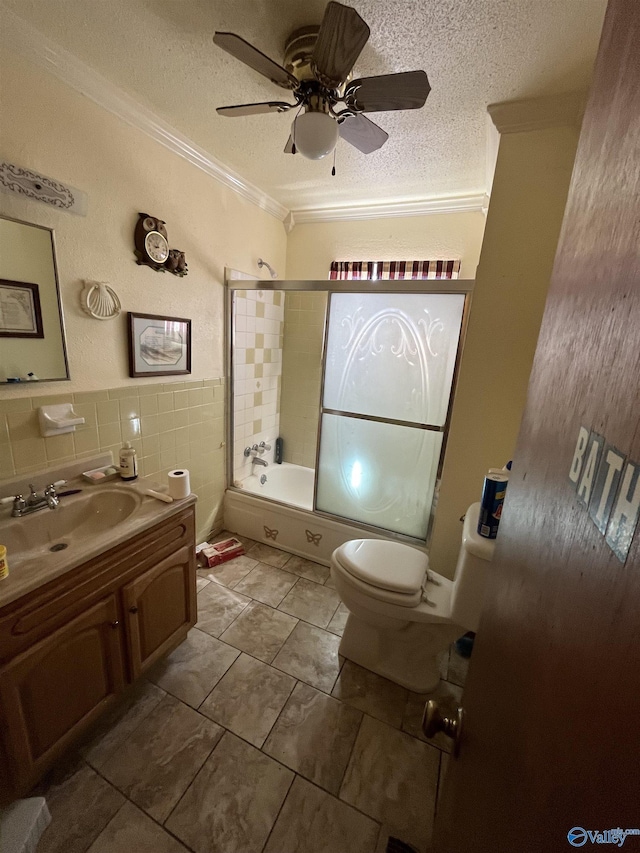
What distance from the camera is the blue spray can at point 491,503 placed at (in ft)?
3.57

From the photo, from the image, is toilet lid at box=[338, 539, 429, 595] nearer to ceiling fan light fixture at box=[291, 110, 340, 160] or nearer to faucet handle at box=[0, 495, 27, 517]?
A: faucet handle at box=[0, 495, 27, 517]

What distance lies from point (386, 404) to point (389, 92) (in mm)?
1342

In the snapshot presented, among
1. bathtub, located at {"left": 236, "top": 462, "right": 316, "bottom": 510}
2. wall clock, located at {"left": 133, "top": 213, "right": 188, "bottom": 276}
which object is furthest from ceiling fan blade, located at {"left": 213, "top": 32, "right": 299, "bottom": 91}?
bathtub, located at {"left": 236, "top": 462, "right": 316, "bottom": 510}

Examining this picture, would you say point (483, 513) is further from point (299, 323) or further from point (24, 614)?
point (299, 323)

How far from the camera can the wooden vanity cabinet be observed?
890 mm

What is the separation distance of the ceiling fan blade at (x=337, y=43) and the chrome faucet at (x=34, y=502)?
171 cm

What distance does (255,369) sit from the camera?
2588 millimetres

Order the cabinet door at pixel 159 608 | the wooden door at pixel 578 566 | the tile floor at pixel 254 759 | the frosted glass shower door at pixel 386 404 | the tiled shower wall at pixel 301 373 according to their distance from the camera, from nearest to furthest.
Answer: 1. the wooden door at pixel 578 566
2. the tile floor at pixel 254 759
3. the cabinet door at pixel 159 608
4. the frosted glass shower door at pixel 386 404
5. the tiled shower wall at pixel 301 373

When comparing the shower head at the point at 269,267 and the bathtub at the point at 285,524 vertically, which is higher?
the shower head at the point at 269,267

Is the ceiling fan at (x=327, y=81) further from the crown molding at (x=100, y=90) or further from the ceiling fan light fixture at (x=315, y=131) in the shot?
the crown molding at (x=100, y=90)

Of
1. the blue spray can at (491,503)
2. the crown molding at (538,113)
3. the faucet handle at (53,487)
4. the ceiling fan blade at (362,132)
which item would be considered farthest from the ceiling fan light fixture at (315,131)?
the faucet handle at (53,487)

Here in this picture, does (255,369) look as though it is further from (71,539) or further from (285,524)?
(71,539)

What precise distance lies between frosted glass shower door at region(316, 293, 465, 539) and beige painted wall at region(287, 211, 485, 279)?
751 millimetres

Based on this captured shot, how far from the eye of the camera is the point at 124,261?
60.4 inches
